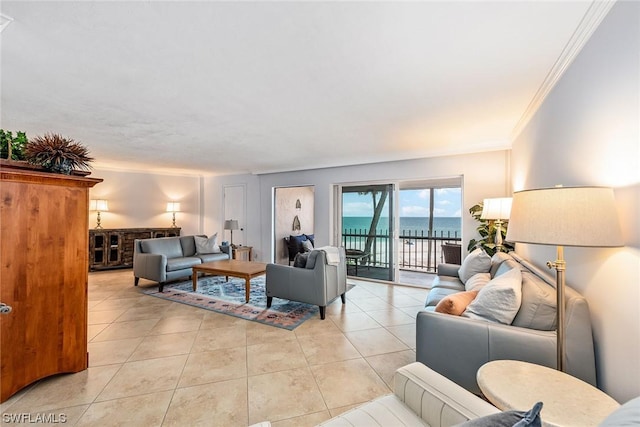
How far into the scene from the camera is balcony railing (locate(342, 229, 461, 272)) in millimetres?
5223

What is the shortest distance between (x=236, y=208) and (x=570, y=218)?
662cm

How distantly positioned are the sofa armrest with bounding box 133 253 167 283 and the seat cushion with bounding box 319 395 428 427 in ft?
13.7

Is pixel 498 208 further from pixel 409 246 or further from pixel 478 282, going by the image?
pixel 409 246

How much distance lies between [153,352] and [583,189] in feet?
11.0

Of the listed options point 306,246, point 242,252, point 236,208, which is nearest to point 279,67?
point 306,246

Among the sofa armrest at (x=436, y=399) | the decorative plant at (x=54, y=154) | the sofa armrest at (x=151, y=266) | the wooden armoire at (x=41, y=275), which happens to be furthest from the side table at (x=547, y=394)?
the sofa armrest at (x=151, y=266)

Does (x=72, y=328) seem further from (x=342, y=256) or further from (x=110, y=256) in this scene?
(x=110, y=256)

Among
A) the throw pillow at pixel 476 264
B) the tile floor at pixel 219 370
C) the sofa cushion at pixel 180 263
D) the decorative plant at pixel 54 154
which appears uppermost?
the decorative plant at pixel 54 154

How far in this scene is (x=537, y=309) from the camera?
5.29 ft

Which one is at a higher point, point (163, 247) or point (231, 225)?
point (231, 225)

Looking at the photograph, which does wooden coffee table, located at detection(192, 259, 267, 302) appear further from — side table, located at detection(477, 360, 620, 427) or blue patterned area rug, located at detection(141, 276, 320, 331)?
side table, located at detection(477, 360, 620, 427)

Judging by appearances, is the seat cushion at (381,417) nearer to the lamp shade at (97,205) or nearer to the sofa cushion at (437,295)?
the sofa cushion at (437,295)

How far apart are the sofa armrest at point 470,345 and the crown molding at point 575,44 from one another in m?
1.72

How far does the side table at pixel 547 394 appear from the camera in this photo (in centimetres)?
100
